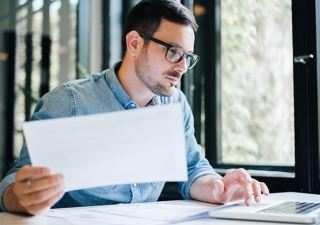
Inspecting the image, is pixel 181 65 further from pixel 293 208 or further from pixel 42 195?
pixel 42 195

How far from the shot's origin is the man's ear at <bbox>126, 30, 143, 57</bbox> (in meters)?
1.71

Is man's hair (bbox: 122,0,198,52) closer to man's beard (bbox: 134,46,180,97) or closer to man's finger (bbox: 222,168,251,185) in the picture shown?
man's beard (bbox: 134,46,180,97)

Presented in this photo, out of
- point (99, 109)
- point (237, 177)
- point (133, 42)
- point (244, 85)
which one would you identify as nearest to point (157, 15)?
point (133, 42)

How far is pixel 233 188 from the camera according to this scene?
1.39 metres

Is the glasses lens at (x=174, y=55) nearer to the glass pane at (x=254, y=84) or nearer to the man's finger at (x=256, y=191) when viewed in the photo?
the man's finger at (x=256, y=191)

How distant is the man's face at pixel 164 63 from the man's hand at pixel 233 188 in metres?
0.40

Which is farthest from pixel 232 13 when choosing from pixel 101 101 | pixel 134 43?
pixel 101 101

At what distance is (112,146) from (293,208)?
1.70ft

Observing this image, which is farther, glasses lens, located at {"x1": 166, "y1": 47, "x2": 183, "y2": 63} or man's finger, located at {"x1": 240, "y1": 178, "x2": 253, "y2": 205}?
glasses lens, located at {"x1": 166, "y1": 47, "x2": 183, "y2": 63}

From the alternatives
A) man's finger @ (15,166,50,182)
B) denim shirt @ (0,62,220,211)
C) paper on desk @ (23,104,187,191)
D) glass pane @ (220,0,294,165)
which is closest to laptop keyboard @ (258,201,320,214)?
paper on desk @ (23,104,187,191)

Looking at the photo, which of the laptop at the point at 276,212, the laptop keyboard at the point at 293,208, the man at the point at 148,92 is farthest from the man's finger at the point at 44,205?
the laptop keyboard at the point at 293,208

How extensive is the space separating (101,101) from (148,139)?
0.61 m

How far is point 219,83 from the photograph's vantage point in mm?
2447

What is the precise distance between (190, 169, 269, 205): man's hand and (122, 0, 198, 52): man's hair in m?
0.61
